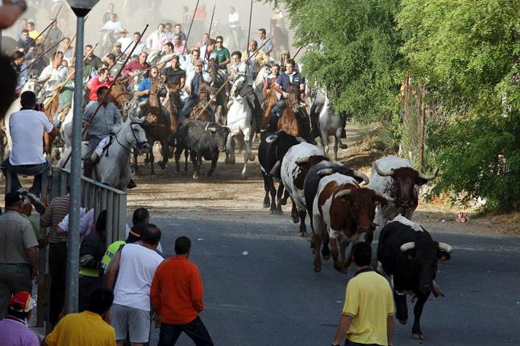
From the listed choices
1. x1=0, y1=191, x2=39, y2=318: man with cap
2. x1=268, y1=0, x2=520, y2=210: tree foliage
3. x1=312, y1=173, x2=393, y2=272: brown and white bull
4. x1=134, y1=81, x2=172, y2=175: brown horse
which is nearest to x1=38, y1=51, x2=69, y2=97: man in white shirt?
x1=134, y1=81, x2=172, y2=175: brown horse

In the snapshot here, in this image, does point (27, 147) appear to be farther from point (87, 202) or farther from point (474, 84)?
point (474, 84)

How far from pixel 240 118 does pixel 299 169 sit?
14767 mm

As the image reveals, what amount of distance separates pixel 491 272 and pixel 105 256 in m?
8.60

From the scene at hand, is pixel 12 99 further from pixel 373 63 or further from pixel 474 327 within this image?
pixel 373 63

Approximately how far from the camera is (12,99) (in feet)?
6.21

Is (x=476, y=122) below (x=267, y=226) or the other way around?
the other way around

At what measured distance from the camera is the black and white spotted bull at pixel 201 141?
103 feet

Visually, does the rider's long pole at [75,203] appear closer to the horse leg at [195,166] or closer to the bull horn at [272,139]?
the bull horn at [272,139]

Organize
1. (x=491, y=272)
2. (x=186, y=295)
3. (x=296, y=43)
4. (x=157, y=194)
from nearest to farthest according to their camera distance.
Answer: (x=186, y=295) → (x=491, y=272) → (x=157, y=194) → (x=296, y=43)

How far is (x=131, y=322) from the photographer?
862 cm

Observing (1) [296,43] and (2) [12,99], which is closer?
(2) [12,99]

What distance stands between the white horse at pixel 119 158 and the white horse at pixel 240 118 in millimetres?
14112

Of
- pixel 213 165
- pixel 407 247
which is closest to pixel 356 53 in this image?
pixel 213 165

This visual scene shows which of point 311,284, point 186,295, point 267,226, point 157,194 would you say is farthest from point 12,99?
point 157,194
